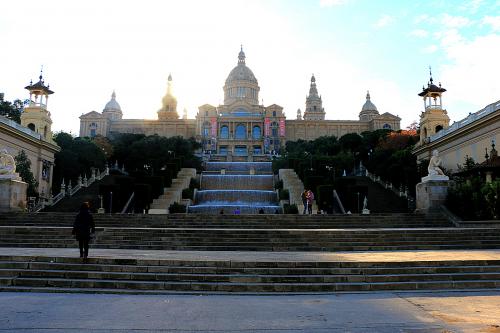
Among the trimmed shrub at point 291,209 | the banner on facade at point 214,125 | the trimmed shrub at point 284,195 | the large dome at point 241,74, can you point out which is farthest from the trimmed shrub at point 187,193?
the large dome at point 241,74

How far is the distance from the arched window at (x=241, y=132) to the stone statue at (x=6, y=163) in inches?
3853

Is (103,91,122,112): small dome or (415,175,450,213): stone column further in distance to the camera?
(103,91,122,112): small dome

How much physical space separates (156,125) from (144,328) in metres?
123

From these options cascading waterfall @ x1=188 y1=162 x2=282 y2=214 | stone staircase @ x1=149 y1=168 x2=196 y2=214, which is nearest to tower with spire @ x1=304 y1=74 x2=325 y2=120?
cascading waterfall @ x1=188 y1=162 x2=282 y2=214

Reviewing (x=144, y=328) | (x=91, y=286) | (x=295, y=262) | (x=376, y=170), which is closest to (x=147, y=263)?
(x=91, y=286)

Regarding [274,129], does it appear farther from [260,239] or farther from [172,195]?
[260,239]

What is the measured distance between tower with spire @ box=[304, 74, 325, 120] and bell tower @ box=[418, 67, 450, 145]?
286 ft

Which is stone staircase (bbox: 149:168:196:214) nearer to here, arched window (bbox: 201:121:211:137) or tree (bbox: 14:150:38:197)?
tree (bbox: 14:150:38:197)

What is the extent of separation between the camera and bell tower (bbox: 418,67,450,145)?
5822 centimetres

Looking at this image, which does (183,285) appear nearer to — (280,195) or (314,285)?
(314,285)

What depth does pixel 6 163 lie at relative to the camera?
2727 cm

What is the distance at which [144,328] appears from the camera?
23.1ft

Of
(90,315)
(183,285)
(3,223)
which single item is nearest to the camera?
(90,315)

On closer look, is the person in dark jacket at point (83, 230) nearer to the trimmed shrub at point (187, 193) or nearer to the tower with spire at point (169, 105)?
the trimmed shrub at point (187, 193)
